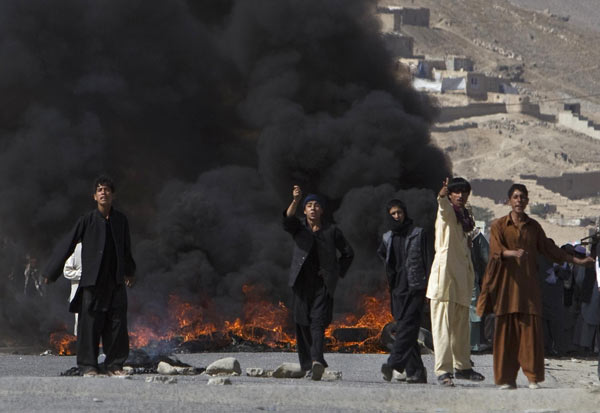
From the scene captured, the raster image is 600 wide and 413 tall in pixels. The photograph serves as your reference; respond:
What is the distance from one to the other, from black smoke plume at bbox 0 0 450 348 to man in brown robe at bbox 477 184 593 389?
12368 mm

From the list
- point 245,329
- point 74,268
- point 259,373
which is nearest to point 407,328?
point 259,373

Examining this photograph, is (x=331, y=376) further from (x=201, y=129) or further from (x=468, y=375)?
(x=201, y=129)

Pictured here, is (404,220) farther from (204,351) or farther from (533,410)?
(204,351)

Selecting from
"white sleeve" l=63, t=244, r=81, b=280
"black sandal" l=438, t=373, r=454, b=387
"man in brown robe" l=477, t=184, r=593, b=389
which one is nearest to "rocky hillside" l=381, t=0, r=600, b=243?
"white sleeve" l=63, t=244, r=81, b=280

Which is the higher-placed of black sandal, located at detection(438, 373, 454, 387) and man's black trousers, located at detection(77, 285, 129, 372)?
man's black trousers, located at detection(77, 285, 129, 372)

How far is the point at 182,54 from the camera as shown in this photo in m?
30.6

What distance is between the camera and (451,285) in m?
11.8

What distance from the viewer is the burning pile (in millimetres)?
18766

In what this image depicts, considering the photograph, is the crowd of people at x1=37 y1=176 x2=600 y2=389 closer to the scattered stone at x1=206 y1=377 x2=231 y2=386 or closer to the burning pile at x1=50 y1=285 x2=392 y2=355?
the scattered stone at x1=206 y1=377 x2=231 y2=386

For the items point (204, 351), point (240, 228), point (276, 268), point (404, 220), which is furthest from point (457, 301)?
point (240, 228)

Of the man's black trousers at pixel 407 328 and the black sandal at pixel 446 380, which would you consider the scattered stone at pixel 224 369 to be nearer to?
the man's black trousers at pixel 407 328

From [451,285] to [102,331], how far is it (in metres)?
2.90

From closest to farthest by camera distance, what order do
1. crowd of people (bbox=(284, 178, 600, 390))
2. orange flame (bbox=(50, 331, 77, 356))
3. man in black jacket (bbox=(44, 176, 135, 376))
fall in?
crowd of people (bbox=(284, 178, 600, 390))
man in black jacket (bbox=(44, 176, 135, 376))
orange flame (bbox=(50, 331, 77, 356))

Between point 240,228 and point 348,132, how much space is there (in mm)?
3117
